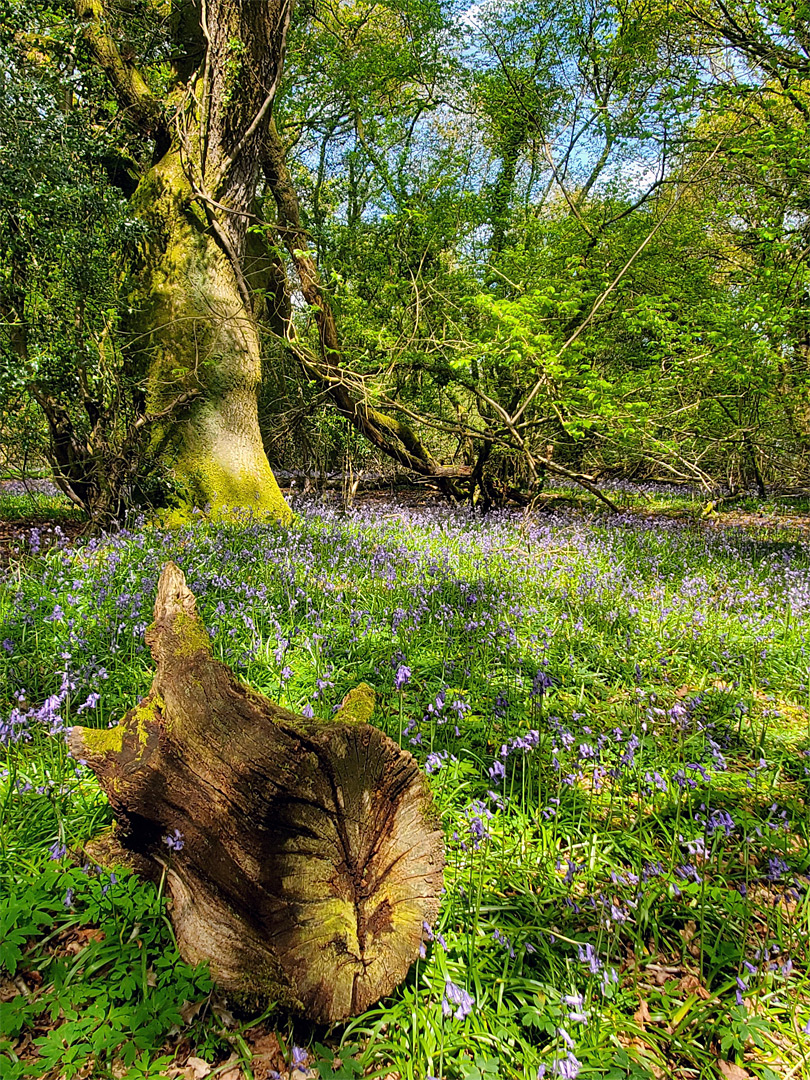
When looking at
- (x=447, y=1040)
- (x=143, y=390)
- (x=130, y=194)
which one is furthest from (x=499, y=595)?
(x=130, y=194)

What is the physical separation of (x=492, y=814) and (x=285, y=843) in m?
1.10

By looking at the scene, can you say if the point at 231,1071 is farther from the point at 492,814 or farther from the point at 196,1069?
the point at 492,814

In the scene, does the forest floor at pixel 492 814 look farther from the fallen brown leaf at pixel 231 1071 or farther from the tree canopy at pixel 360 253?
the tree canopy at pixel 360 253

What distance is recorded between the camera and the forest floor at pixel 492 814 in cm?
162

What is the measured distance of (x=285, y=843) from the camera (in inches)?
68.7

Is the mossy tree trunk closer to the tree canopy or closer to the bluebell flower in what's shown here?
the tree canopy

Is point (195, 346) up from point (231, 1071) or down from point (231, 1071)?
up

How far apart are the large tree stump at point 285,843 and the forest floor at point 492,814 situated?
0.37 feet

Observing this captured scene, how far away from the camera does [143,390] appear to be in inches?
279

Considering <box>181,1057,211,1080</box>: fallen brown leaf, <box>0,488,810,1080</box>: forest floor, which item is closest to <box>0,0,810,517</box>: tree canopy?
<box>0,488,810,1080</box>: forest floor

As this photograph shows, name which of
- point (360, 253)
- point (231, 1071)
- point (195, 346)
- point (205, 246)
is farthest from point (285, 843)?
point (360, 253)

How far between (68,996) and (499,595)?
382cm

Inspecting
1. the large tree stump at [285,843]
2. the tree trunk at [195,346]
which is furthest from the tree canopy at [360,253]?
the large tree stump at [285,843]

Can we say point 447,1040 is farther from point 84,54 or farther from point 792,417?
point 792,417
